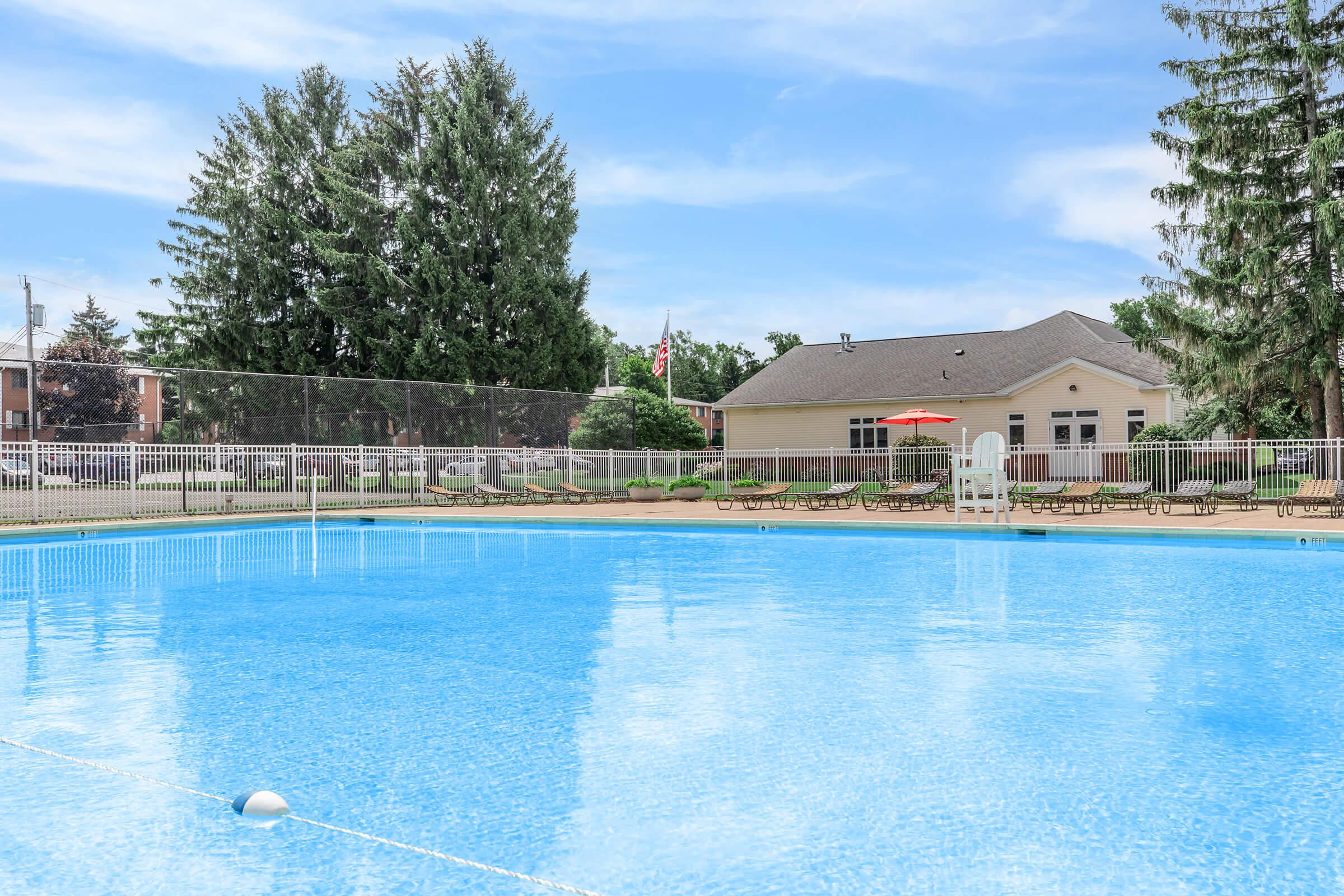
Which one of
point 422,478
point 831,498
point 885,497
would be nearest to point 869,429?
point 831,498

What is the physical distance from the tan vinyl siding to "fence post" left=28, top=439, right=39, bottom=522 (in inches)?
952

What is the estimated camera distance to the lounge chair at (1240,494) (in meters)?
18.1

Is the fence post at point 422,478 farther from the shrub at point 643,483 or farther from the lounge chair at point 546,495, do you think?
the shrub at point 643,483

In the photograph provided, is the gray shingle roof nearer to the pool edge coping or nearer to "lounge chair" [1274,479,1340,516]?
"lounge chair" [1274,479,1340,516]

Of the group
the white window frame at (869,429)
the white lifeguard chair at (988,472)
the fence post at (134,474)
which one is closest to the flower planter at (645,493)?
the white lifeguard chair at (988,472)

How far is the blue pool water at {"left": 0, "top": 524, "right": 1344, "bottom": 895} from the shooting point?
327 centimetres

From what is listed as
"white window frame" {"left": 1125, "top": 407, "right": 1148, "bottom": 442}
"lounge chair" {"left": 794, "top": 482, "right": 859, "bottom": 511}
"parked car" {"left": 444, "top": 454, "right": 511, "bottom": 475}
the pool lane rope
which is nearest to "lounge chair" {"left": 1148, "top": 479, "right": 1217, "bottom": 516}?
"lounge chair" {"left": 794, "top": 482, "right": 859, "bottom": 511}

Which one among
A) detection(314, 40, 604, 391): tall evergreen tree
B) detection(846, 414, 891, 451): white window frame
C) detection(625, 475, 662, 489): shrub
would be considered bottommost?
detection(625, 475, 662, 489): shrub

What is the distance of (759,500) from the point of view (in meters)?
21.3

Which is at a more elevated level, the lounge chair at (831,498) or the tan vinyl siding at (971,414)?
the tan vinyl siding at (971,414)

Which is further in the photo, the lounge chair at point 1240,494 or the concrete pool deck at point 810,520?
the lounge chair at point 1240,494

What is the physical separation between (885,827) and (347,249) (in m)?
31.7

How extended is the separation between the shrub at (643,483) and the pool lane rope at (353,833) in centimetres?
2015

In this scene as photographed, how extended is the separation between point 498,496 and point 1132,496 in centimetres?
1354
